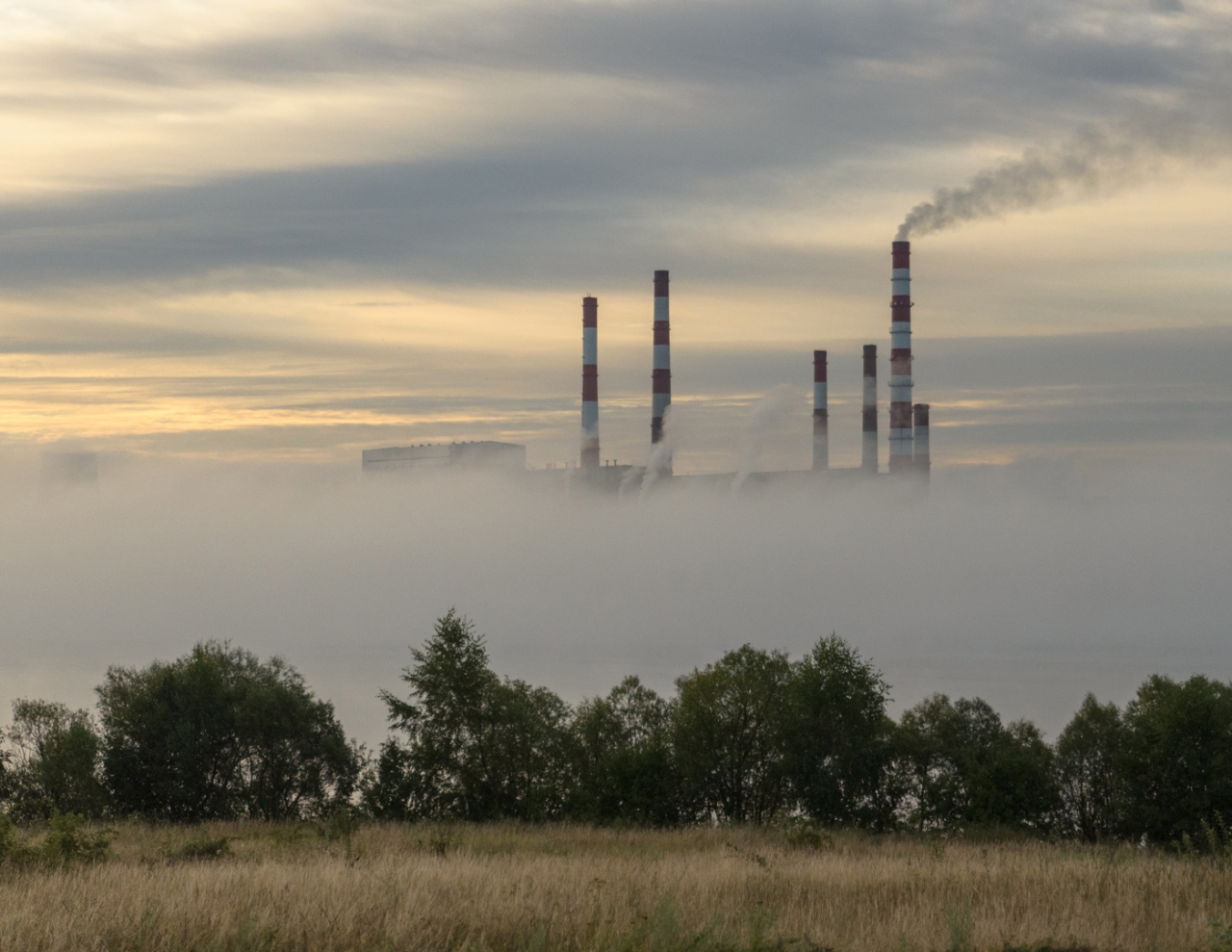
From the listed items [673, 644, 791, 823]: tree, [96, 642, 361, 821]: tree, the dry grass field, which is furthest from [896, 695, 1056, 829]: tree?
the dry grass field

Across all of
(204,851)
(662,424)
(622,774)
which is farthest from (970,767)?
(662,424)

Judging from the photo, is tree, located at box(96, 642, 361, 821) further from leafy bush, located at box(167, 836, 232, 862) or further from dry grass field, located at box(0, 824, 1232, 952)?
dry grass field, located at box(0, 824, 1232, 952)

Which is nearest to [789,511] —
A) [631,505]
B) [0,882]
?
[631,505]

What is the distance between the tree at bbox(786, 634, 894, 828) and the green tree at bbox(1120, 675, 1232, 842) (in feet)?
19.9

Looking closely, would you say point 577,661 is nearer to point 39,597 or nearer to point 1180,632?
point 1180,632

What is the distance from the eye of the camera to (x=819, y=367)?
9306 cm

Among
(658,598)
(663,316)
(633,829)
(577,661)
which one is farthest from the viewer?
(658,598)

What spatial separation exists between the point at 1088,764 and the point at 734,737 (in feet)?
31.7

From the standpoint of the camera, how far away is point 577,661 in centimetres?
9025

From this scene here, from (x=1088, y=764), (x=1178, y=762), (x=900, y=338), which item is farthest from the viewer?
(x=900, y=338)

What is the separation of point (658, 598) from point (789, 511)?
20.1 meters

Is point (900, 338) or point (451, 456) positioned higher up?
point (900, 338)

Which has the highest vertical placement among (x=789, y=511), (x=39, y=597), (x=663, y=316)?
(x=663, y=316)

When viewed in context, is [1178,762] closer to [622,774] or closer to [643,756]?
[643,756]
